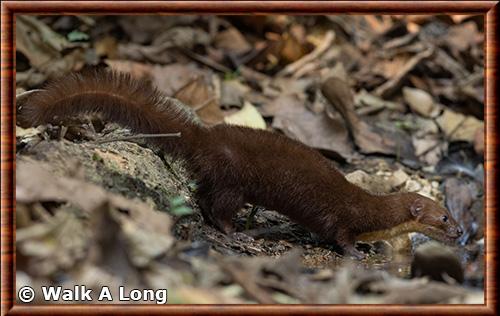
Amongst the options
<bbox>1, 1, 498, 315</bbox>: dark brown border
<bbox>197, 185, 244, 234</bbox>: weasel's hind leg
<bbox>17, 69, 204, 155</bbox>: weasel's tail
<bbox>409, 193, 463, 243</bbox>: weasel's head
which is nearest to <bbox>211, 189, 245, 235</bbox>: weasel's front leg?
<bbox>197, 185, 244, 234</bbox>: weasel's hind leg

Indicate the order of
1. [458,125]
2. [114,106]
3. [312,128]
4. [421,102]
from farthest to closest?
[421,102], [458,125], [312,128], [114,106]

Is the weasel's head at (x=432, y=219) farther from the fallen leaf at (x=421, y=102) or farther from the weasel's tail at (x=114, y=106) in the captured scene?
the fallen leaf at (x=421, y=102)

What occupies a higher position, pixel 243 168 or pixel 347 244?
pixel 243 168

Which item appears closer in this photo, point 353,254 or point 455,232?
point 353,254

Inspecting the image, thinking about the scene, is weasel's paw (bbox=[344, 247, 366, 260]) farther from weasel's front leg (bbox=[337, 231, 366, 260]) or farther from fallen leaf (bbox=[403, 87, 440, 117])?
fallen leaf (bbox=[403, 87, 440, 117])

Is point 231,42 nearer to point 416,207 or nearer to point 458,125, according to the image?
point 458,125

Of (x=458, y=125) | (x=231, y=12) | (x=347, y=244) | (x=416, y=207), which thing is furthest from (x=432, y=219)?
(x=458, y=125)
